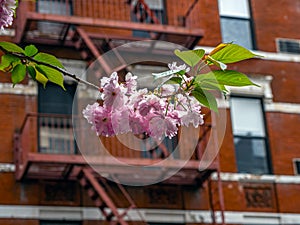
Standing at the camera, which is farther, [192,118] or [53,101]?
[53,101]

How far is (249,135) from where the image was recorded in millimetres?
18266

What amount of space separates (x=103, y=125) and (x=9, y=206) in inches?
493

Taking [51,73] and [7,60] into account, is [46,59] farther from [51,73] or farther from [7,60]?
[7,60]

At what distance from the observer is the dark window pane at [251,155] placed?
17922 mm

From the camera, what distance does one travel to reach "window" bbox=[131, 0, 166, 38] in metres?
17.8

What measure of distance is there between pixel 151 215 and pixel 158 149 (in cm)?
128

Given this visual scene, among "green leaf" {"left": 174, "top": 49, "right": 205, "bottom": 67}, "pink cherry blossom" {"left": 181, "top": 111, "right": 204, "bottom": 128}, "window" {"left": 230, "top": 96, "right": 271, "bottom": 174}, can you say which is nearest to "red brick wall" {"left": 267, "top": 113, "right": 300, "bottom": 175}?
"window" {"left": 230, "top": 96, "right": 271, "bottom": 174}

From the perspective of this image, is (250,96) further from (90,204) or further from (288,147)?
(90,204)

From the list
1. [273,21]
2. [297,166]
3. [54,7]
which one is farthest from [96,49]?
[297,166]

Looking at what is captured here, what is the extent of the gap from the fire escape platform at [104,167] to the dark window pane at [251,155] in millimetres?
1553

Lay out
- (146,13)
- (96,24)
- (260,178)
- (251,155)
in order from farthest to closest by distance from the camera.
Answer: (251,155) → (146,13) → (260,178) → (96,24)

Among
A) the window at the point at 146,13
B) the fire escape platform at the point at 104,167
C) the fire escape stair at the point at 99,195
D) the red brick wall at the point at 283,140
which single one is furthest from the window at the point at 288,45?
the fire escape stair at the point at 99,195

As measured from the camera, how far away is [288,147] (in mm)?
18266

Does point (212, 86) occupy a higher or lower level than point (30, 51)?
lower
